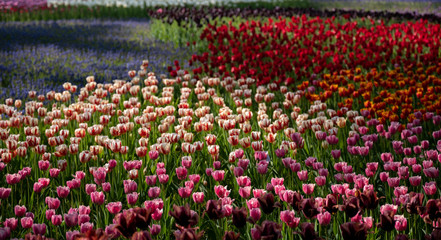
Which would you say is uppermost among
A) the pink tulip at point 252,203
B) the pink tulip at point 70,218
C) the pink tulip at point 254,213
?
the pink tulip at point 254,213

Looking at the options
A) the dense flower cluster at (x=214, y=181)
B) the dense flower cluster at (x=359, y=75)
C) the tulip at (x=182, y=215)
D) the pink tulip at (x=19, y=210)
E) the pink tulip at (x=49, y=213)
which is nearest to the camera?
the tulip at (x=182, y=215)

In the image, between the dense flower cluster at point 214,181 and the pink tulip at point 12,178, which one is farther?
the pink tulip at point 12,178

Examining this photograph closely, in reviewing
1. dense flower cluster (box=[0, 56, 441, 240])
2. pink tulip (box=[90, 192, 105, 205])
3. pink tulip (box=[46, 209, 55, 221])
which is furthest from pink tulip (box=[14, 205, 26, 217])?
pink tulip (box=[90, 192, 105, 205])

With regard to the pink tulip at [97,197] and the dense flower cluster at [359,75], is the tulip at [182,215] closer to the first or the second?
the pink tulip at [97,197]

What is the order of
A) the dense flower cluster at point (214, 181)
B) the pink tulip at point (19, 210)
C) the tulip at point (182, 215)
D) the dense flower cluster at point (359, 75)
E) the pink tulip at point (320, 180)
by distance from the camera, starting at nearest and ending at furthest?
1. the tulip at point (182, 215)
2. the dense flower cluster at point (214, 181)
3. the pink tulip at point (19, 210)
4. the pink tulip at point (320, 180)
5. the dense flower cluster at point (359, 75)

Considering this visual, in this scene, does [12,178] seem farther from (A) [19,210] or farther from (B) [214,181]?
(B) [214,181]

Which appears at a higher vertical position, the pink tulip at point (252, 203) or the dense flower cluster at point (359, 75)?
the dense flower cluster at point (359, 75)

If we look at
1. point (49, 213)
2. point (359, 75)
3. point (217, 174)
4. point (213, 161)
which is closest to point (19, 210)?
point (49, 213)

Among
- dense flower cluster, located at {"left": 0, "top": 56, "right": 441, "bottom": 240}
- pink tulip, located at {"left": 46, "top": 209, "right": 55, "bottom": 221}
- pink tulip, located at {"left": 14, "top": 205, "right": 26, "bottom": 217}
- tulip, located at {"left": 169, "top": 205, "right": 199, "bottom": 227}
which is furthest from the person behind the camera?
pink tulip, located at {"left": 14, "top": 205, "right": 26, "bottom": 217}

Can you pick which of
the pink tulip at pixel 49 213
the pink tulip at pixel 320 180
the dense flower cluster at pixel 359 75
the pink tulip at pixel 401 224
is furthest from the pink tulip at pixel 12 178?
the dense flower cluster at pixel 359 75

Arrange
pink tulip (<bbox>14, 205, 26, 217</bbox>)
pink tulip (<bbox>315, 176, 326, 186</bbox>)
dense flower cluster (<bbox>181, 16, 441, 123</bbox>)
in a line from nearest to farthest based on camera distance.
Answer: pink tulip (<bbox>14, 205, 26, 217</bbox>) < pink tulip (<bbox>315, 176, 326, 186</bbox>) < dense flower cluster (<bbox>181, 16, 441, 123</bbox>)

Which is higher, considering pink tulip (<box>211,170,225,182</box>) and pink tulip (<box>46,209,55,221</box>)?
pink tulip (<box>211,170,225,182</box>)

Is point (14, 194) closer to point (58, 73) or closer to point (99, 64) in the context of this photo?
point (58, 73)

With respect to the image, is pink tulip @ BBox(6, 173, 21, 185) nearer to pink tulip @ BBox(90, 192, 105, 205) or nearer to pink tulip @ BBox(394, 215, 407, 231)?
pink tulip @ BBox(90, 192, 105, 205)
